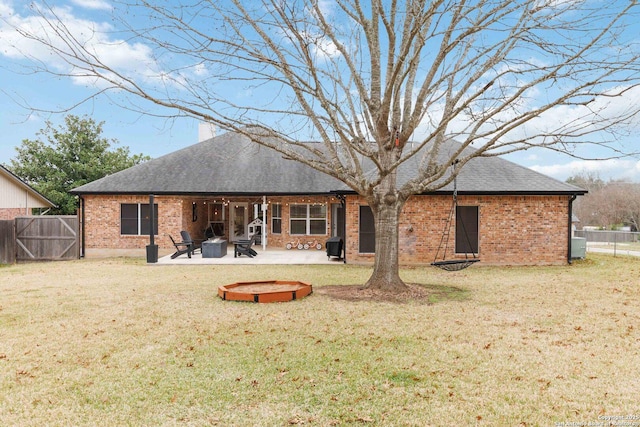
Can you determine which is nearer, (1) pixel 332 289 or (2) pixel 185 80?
(2) pixel 185 80

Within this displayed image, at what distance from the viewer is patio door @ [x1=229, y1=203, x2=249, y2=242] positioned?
20.8m

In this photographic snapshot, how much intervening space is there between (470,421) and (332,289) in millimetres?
5895

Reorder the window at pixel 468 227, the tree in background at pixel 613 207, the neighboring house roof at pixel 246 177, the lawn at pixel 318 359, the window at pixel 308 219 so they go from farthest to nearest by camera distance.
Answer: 1. the tree in background at pixel 613 207
2. the window at pixel 308 219
3. the neighboring house roof at pixel 246 177
4. the window at pixel 468 227
5. the lawn at pixel 318 359

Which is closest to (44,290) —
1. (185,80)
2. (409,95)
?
(185,80)

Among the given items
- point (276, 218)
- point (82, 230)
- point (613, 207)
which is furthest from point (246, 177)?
point (613, 207)

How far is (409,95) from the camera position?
916 cm

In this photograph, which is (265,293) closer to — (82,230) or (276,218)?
(276,218)

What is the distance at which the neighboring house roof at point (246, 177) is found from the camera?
45.6 feet

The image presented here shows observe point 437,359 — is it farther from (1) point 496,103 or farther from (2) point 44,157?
(2) point 44,157

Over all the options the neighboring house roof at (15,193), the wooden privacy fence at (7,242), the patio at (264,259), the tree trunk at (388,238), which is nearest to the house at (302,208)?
the patio at (264,259)

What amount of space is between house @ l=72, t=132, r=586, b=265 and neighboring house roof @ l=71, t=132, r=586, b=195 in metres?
0.04

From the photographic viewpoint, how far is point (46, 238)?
596 inches

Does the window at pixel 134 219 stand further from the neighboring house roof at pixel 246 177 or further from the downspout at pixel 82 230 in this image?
the downspout at pixel 82 230

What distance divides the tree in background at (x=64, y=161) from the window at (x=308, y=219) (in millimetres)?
18401
